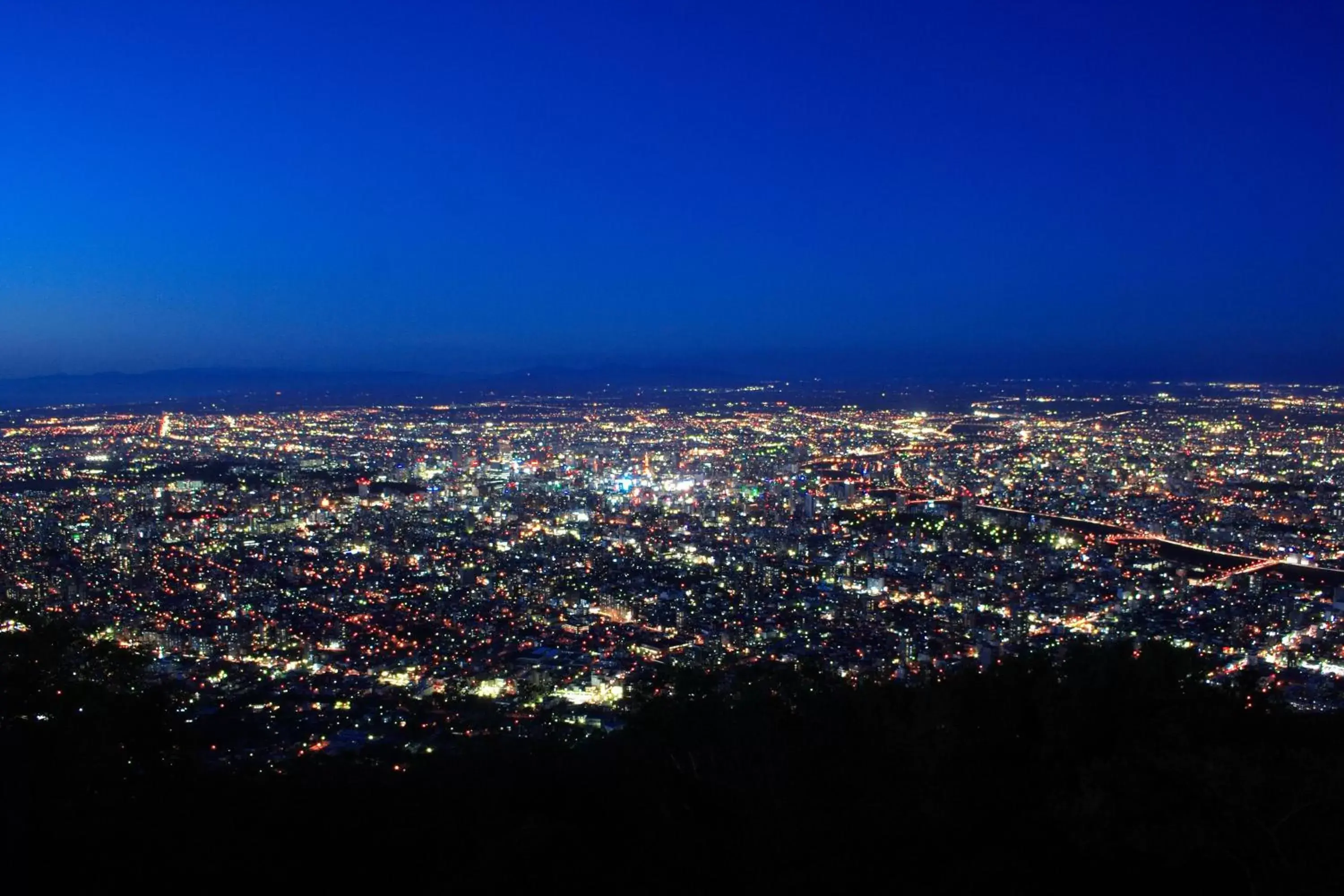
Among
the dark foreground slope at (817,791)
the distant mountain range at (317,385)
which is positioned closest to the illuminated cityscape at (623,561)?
the dark foreground slope at (817,791)

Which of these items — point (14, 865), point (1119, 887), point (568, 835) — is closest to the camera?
point (14, 865)

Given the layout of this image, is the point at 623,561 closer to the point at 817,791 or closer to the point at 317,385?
the point at 817,791

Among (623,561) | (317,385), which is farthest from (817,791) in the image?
(317,385)

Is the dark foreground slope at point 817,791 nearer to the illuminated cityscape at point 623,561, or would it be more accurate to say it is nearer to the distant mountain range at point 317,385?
the illuminated cityscape at point 623,561

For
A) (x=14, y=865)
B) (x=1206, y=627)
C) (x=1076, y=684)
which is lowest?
(x=1206, y=627)

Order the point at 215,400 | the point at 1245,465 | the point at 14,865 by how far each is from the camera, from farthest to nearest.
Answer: the point at 215,400
the point at 1245,465
the point at 14,865

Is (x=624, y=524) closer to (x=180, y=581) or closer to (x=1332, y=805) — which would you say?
(x=180, y=581)

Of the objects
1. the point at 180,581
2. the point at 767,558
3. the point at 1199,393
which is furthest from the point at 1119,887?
the point at 1199,393
